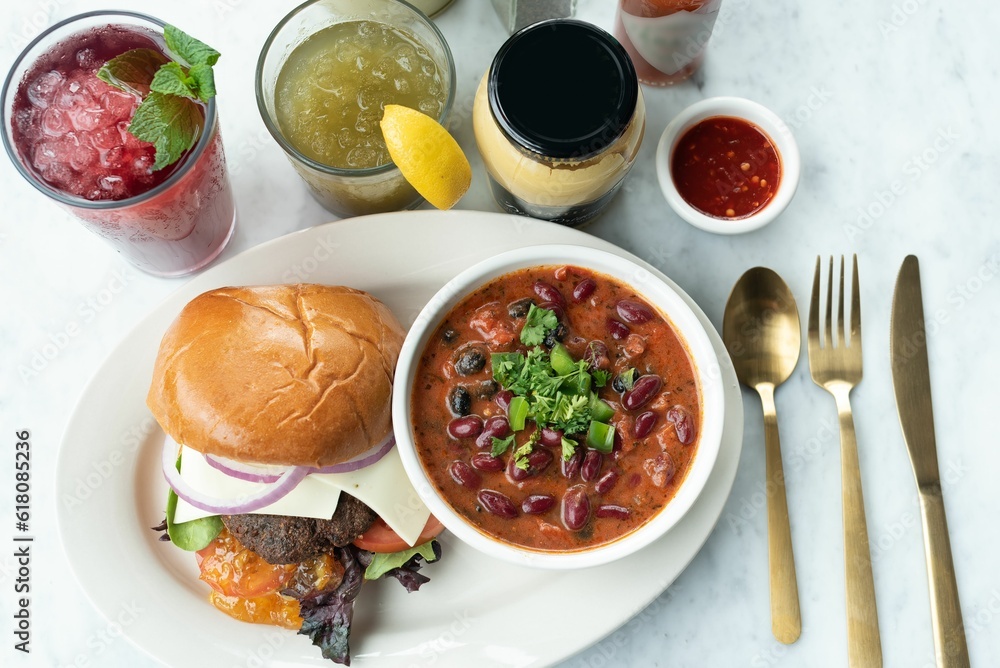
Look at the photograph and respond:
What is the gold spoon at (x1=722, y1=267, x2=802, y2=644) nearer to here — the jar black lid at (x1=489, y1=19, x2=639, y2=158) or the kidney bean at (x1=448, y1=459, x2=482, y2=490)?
the jar black lid at (x1=489, y1=19, x2=639, y2=158)

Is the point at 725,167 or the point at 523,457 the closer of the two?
the point at 523,457

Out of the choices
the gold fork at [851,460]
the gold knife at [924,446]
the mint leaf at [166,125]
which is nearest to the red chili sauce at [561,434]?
the gold fork at [851,460]

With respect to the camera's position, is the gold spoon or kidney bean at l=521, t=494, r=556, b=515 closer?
kidney bean at l=521, t=494, r=556, b=515

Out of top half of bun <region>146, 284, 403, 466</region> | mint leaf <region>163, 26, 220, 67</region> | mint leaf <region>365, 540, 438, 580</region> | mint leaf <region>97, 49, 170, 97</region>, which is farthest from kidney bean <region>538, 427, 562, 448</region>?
mint leaf <region>97, 49, 170, 97</region>

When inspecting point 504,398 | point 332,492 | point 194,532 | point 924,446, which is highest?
point 504,398

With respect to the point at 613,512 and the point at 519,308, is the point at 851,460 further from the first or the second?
the point at 519,308

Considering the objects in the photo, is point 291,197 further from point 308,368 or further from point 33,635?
point 33,635

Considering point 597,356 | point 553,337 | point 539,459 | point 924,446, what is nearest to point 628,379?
point 597,356
